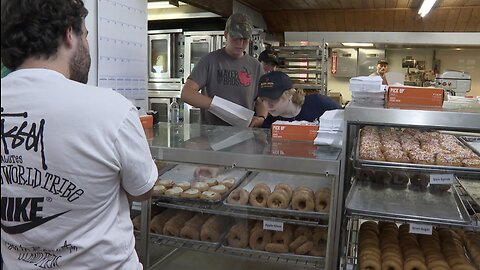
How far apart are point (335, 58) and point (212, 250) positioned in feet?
21.6

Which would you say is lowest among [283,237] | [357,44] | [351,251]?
[351,251]

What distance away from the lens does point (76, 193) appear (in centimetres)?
97

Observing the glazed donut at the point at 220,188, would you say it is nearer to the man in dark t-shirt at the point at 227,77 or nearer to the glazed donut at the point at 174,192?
the glazed donut at the point at 174,192

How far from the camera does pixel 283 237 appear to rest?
1715 millimetres

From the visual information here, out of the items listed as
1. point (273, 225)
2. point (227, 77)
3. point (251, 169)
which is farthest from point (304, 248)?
point (227, 77)

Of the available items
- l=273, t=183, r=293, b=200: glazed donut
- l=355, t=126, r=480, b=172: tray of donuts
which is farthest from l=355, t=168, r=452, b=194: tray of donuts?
l=273, t=183, r=293, b=200: glazed donut

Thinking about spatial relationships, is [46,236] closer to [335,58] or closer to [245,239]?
[245,239]

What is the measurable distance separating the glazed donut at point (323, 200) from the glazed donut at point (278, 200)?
12cm

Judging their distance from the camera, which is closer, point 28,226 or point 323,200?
point 28,226

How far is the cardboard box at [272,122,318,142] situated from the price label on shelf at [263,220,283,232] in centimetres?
44

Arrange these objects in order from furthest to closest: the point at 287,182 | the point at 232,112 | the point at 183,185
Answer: the point at 232,112
the point at 183,185
the point at 287,182

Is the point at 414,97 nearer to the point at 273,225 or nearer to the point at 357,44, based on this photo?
the point at 273,225

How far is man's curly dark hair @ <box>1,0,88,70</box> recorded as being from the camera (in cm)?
87

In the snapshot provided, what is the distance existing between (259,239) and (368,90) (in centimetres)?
77
